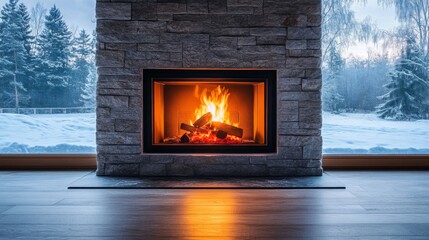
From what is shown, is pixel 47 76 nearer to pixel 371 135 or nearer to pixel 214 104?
pixel 214 104

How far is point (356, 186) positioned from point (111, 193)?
1.61 m

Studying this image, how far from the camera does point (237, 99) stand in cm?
375

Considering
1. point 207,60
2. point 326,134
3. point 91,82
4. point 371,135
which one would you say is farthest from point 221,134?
point 371,135

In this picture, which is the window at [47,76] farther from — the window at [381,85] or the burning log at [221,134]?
the window at [381,85]

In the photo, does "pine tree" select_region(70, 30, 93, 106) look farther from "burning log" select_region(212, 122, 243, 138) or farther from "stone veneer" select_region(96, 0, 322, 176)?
"burning log" select_region(212, 122, 243, 138)

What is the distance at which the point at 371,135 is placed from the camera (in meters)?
4.02

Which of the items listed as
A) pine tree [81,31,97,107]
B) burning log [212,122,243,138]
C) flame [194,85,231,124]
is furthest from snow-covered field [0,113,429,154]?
flame [194,85,231,124]

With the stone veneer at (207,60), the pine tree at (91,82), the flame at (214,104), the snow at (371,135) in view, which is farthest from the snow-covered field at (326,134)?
the flame at (214,104)

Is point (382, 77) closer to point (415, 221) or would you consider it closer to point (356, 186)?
point (356, 186)

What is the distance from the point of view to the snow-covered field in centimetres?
398

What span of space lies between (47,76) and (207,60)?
1485 millimetres

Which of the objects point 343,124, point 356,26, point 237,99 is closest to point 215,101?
point 237,99

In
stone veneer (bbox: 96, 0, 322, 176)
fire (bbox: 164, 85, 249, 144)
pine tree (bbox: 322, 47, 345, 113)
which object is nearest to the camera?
stone veneer (bbox: 96, 0, 322, 176)

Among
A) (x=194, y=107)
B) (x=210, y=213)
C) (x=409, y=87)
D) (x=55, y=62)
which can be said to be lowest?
(x=210, y=213)
